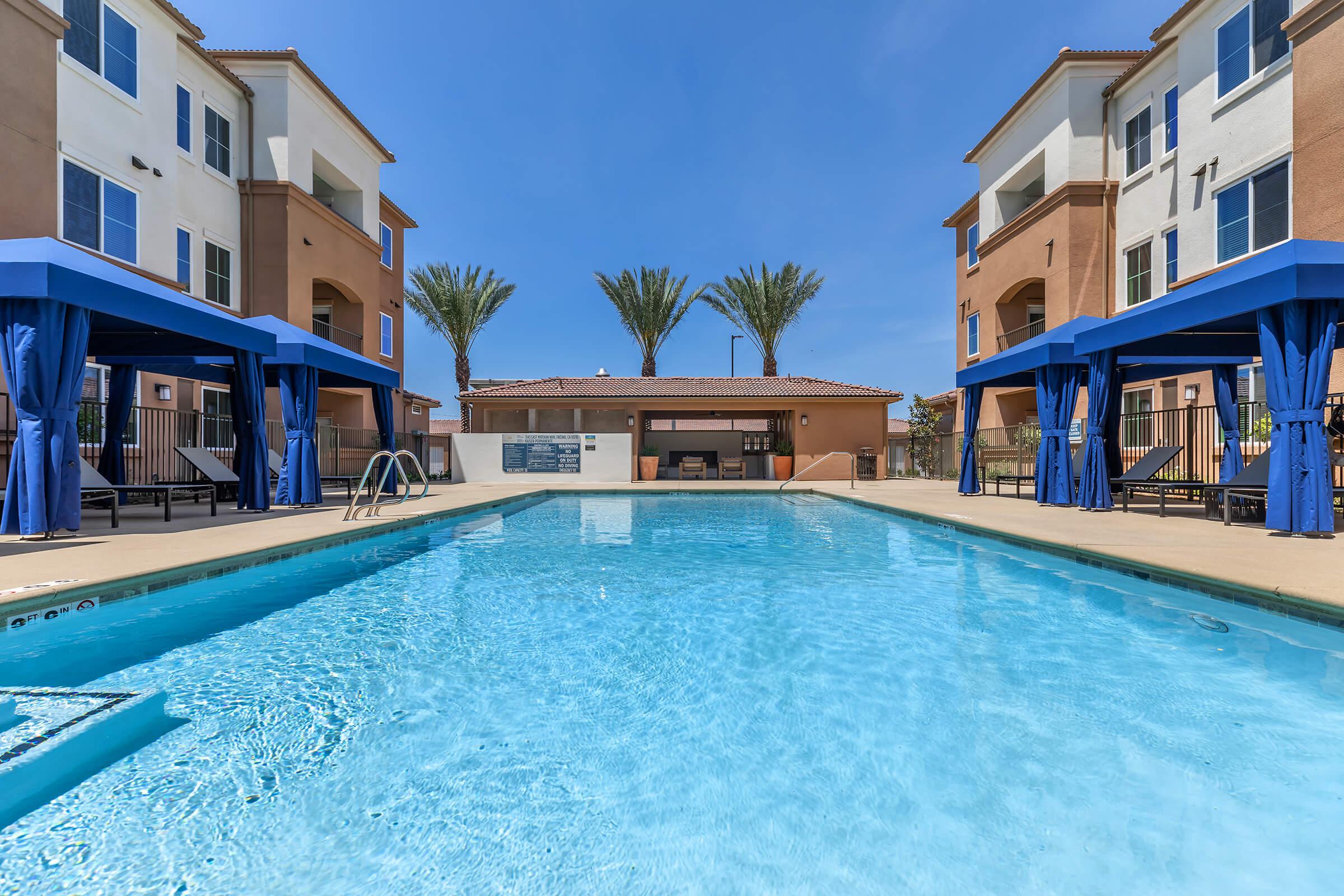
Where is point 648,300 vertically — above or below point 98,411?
above

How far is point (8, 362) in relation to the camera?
6094 millimetres

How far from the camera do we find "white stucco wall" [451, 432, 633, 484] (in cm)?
1978

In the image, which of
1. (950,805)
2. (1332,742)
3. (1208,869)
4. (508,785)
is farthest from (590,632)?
(1332,742)

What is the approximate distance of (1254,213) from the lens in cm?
1224

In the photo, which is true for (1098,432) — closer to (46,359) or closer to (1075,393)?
(1075,393)

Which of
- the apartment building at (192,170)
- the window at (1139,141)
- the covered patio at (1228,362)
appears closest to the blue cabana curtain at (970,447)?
the covered patio at (1228,362)

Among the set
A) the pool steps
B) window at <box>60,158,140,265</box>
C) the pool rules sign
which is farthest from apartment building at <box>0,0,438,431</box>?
the pool steps

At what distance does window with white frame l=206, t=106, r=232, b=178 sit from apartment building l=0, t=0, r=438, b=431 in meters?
0.04

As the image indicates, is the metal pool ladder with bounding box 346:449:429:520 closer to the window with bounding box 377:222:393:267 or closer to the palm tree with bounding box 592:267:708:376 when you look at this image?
the window with bounding box 377:222:393:267

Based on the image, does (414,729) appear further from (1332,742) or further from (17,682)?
(1332,742)

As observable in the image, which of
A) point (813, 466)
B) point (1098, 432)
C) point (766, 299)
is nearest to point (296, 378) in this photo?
point (1098, 432)

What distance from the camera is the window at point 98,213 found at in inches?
421

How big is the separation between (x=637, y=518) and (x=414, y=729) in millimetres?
8362

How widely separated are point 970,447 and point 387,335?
65.6 ft
